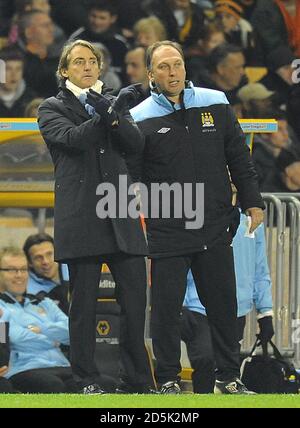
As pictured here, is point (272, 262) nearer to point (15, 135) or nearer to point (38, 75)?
point (15, 135)

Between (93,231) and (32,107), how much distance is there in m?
5.03

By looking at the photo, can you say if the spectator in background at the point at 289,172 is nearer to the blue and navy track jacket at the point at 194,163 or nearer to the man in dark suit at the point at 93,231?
the blue and navy track jacket at the point at 194,163

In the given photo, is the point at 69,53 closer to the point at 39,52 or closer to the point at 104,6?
the point at 39,52

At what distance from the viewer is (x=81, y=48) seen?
8.07 m

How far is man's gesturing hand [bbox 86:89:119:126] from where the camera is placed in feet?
25.3

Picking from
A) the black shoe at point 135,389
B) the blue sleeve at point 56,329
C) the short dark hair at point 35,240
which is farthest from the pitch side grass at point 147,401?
the short dark hair at point 35,240

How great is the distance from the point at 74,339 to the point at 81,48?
1590 millimetres

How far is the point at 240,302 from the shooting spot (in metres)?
9.48

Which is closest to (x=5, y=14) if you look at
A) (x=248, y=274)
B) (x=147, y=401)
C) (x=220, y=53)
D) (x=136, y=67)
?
(x=136, y=67)

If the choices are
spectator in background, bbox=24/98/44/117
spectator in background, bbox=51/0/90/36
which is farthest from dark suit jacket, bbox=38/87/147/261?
spectator in background, bbox=51/0/90/36

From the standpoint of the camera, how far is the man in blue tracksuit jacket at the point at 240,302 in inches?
369

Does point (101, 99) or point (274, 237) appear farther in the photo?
point (274, 237)

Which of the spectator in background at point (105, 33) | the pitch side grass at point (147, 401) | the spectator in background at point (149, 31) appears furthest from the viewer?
the spectator in background at point (149, 31)

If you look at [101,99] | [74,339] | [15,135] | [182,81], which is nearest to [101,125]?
[101,99]
